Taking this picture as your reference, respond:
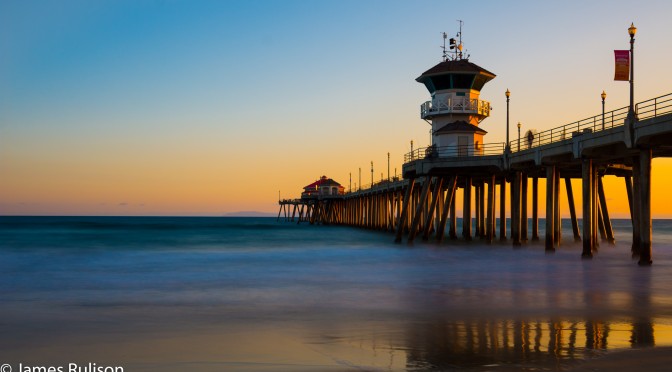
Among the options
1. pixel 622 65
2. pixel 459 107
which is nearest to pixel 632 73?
pixel 622 65

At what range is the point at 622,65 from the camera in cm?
2200

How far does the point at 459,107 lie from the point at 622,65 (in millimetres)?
23341

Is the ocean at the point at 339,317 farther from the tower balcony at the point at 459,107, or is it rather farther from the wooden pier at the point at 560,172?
the tower balcony at the point at 459,107

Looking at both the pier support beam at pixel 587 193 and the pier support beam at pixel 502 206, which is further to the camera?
the pier support beam at pixel 502 206

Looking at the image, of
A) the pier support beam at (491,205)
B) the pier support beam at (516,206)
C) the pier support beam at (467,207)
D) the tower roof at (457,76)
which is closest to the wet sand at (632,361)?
the pier support beam at (516,206)

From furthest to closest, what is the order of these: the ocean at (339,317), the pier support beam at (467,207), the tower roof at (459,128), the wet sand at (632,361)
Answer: the tower roof at (459,128)
the pier support beam at (467,207)
the ocean at (339,317)
the wet sand at (632,361)

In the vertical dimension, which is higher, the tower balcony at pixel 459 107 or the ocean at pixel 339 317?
the tower balcony at pixel 459 107

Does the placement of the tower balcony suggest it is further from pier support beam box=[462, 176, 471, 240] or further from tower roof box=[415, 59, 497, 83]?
pier support beam box=[462, 176, 471, 240]

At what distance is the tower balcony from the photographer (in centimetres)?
4522

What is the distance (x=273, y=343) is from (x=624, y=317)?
23.1 ft

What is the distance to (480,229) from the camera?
50.2 meters

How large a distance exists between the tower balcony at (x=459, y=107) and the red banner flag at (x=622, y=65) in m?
23.0

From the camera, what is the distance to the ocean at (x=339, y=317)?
396 inches

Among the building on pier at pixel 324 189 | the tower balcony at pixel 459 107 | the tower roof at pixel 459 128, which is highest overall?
the tower balcony at pixel 459 107
